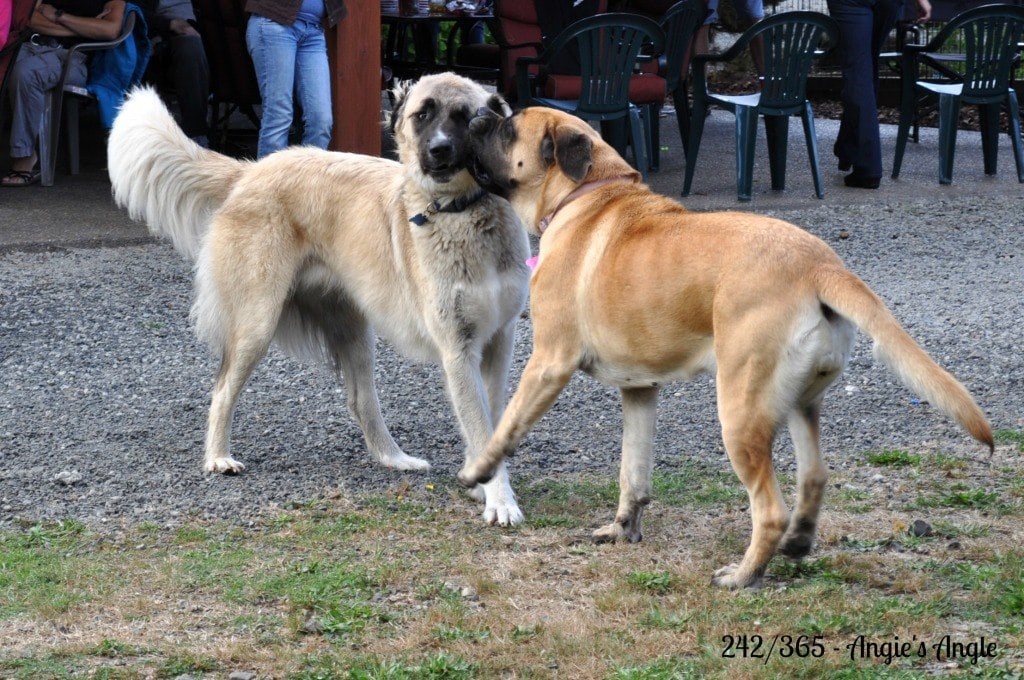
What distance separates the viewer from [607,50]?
9336mm

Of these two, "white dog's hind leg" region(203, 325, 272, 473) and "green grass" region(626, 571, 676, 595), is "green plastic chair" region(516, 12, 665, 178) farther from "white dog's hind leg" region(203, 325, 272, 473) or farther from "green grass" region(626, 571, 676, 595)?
"green grass" region(626, 571, 676, 595)

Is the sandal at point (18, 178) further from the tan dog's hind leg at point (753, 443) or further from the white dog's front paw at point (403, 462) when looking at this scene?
the tan dog's hind leg at point (753, 443)

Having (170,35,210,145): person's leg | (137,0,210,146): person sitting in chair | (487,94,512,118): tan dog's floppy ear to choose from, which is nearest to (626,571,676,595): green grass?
(487,94,512,118): tan dog's floppy ear

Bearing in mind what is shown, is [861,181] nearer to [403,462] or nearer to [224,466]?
[403,462]

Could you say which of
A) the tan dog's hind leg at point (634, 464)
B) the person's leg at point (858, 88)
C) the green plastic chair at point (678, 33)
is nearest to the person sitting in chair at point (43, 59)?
the green plastic chair at point (678, 33)

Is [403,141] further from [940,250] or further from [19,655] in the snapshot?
[940,250]

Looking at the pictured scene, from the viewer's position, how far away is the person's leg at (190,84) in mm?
9977

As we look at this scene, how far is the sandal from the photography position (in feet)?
32.6

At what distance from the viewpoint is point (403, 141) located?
4828mm

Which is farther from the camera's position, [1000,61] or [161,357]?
[1000,61]

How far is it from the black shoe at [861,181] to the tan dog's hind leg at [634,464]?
7.05m

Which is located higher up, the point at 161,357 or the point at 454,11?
the point at 454,11

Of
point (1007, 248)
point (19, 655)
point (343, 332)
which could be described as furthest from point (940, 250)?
point (19, 655)

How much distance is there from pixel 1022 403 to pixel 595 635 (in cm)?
307
